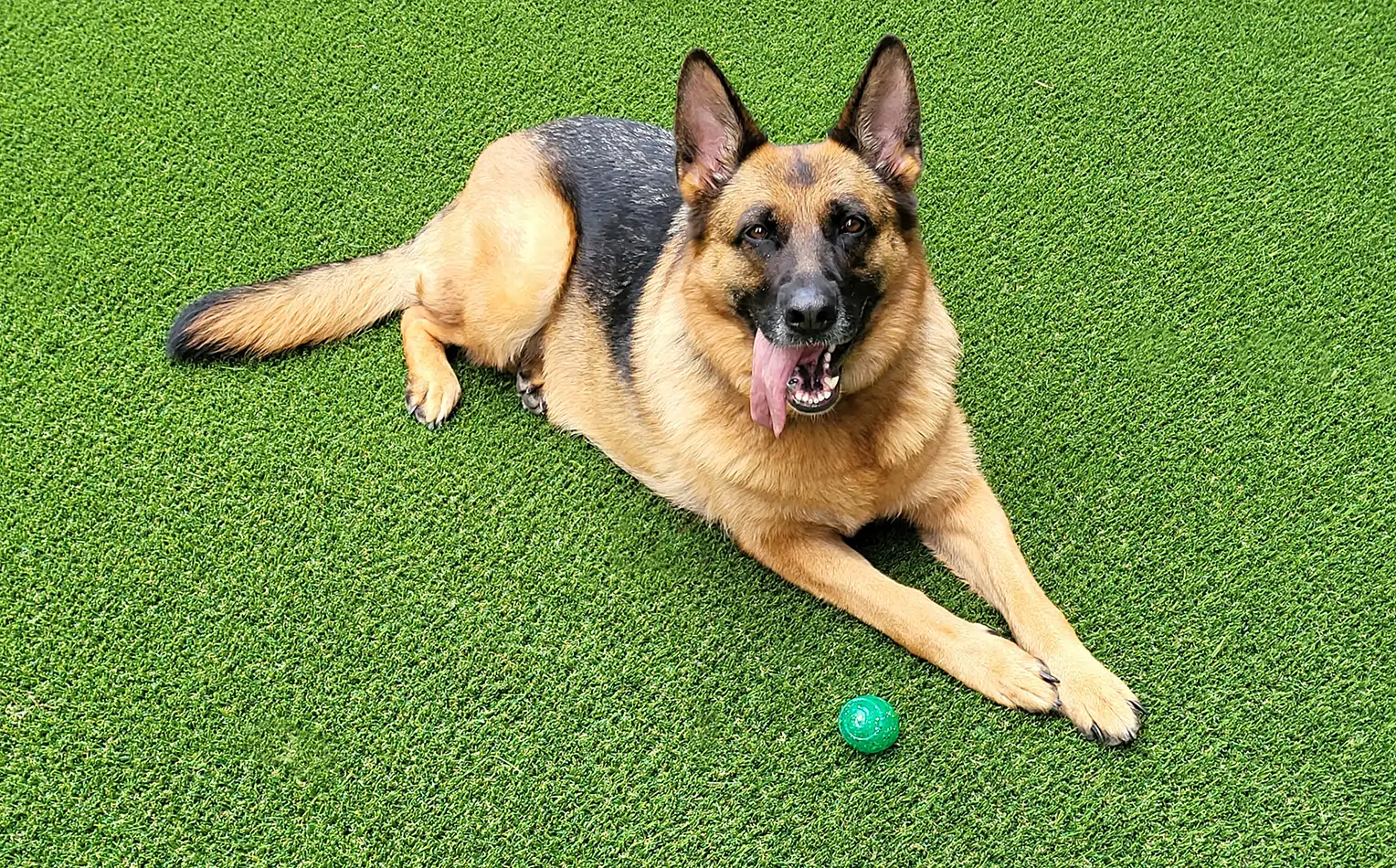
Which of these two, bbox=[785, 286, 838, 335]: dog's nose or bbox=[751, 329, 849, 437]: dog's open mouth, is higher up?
bbox=[785, 286, 838, 335]: dog's nose

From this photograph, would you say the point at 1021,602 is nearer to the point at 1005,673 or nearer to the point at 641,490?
the point at 1005,673

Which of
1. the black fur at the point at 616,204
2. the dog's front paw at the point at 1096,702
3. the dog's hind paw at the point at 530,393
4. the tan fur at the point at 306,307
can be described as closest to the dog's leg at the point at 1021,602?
the dog's front paw at the point at 1096,702

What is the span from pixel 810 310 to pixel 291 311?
214 cm

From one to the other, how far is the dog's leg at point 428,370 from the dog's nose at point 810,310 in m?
1.57

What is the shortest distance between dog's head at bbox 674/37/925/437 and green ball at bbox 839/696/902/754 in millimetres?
839

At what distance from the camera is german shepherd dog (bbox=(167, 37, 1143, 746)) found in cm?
292

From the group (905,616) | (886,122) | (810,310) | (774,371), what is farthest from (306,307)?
(905,616)

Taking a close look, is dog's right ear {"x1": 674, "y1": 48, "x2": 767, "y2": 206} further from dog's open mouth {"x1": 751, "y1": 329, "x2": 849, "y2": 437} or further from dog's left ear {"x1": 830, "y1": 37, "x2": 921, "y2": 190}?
dog's open mouth {"x1": 751, "y1": 329, "x2": 849, "y2": 437}

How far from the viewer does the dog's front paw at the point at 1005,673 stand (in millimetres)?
2908

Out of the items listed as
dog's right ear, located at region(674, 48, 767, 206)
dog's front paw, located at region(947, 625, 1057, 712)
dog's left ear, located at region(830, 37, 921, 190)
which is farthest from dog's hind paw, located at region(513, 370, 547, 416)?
dog's front paw, located at region(947, 625, 1057, 712)

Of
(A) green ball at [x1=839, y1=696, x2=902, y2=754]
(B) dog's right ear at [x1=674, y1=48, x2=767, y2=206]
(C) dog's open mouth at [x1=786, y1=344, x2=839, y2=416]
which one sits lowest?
(A) green ball at [x1=839, y1=696, x2=902, y2=754]

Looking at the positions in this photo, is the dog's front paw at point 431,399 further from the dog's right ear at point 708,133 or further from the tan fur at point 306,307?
the dog's right ear at point 708,133

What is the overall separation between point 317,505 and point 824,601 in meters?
1.77

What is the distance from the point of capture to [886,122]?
3.00 m
